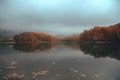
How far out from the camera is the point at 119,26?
38375mm

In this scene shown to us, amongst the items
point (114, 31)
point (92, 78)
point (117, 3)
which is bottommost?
point (92, 78)

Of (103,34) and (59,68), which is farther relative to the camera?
(103,34)

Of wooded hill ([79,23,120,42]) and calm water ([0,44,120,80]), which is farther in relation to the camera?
wooded hill ([79,23,120,42])

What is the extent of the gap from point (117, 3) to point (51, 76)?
73.1ft

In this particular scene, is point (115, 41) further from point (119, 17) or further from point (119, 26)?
point (119, 17)

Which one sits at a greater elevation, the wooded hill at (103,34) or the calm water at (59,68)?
the wooded hill at (103,34)

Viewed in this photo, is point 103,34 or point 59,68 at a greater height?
point 103,34

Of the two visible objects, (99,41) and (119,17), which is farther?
(99,41)

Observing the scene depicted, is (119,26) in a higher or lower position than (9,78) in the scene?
higher

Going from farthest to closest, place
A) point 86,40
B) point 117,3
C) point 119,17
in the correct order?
1. point 86,40
2. point 119,17
3. point 117,3

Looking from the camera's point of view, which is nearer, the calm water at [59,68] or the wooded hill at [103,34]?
the calm water at [59,68]

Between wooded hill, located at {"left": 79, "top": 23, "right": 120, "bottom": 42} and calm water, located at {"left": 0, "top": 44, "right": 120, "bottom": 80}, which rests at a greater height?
wooded hill, located at {"left": 79, "top": 23, "right": 120, "bottom": 42}

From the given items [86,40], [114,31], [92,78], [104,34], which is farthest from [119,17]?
[92,78]

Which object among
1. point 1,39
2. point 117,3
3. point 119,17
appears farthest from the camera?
point 1,39
